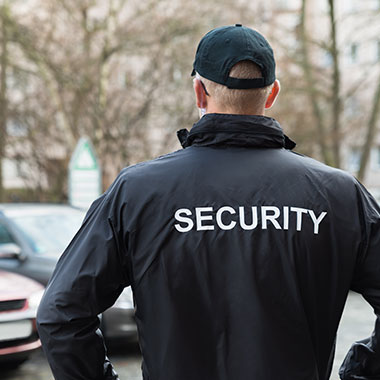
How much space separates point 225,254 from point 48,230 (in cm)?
659

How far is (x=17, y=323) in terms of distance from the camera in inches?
244

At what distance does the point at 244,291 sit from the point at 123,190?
38 cm

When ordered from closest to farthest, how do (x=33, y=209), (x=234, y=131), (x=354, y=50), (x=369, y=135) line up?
1. (x=234, y=131)
2. (x=33, y=209)
3. (x=354, y=50)
4. (x=369, y=135)

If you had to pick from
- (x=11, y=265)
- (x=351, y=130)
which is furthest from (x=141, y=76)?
(x=11, y=265)

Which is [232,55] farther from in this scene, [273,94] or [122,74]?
[122,74]

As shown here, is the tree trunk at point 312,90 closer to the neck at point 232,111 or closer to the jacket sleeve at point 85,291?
the neck at point 232,111

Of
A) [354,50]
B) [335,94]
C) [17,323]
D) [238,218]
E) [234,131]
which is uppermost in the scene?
[354,50]

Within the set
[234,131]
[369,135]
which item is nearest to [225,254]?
[234,131]

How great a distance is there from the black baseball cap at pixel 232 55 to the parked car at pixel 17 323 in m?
4.68

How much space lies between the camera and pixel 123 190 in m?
1.74

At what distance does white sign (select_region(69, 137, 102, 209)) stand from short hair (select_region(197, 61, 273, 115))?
11.2m

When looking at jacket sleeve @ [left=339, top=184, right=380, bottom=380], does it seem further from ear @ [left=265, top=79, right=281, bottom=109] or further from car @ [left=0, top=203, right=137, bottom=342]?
car @ [left=0, top=203, right=137, bottom=342]

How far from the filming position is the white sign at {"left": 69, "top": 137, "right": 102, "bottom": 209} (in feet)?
42.5

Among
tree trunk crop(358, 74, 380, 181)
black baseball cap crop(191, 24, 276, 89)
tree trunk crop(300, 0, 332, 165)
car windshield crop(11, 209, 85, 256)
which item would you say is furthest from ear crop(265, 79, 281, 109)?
tree trunk crop(358, 74, 380, 181)
